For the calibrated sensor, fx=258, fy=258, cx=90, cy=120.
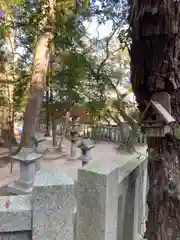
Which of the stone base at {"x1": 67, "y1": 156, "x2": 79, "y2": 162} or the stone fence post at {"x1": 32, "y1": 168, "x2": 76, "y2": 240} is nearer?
the stone fence post at {"x1": 32, "y1": 168, "x2": 76, "y2": 240}

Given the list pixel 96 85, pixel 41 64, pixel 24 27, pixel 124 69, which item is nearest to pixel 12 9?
pixel 24 27

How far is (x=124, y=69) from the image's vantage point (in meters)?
8.33

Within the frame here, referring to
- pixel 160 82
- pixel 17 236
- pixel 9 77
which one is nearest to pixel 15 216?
pixel 17 236

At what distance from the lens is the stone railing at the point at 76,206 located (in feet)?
3.01

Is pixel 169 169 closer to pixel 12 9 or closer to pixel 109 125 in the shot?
pixel 12 9

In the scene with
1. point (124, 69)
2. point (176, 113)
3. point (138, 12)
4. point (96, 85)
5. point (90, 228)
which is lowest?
point (90, 228)

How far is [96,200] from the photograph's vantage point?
1.18m

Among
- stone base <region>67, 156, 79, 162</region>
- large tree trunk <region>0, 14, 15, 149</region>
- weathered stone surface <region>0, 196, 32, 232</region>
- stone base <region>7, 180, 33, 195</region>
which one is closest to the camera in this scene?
weathered stone surface <region>0, 196, 32, 232</region>

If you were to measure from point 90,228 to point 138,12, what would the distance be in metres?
1.13

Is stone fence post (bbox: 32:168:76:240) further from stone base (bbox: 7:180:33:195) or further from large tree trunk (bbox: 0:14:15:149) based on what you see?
large tree trunk (bbox: 0:14:15:149)

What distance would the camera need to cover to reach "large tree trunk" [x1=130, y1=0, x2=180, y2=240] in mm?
1345

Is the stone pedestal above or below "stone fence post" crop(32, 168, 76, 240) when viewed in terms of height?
below

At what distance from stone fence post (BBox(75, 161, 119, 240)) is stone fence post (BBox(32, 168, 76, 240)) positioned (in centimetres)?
23

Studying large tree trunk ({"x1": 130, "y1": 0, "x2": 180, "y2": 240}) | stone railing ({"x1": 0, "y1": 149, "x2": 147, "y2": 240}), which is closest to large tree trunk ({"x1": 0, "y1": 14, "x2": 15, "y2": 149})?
stone railing ({"x1": 0, "y1": 149, "x2": 147, "y2": 240})
